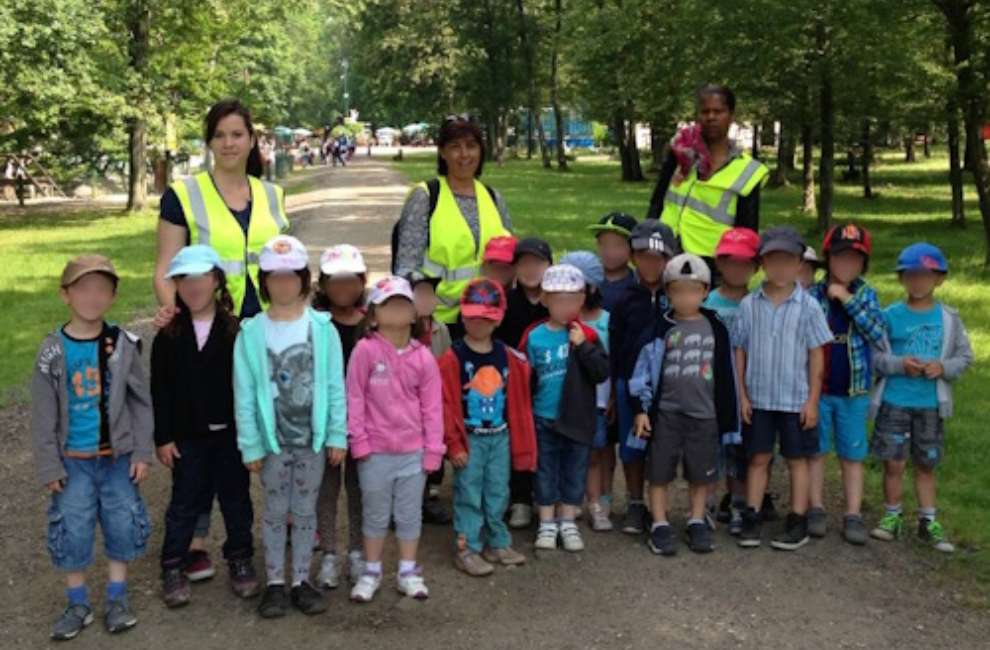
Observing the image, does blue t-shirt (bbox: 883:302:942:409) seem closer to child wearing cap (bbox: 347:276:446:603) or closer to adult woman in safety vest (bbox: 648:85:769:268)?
adult woman in safety vest (bbox: 648:85:769:268)

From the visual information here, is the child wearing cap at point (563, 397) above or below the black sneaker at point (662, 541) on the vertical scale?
above

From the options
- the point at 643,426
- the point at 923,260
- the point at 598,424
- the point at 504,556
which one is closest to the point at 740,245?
the point at 923,260

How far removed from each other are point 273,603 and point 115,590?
0.66m

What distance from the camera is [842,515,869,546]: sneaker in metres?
5.01

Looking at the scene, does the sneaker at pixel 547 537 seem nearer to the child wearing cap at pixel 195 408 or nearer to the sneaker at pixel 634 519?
the sneaker at pixel 634 519

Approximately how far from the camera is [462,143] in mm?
4887

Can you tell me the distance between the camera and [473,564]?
15.3 ft

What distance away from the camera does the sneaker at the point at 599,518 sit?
17.1 ft

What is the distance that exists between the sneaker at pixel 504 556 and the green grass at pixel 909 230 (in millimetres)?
2092

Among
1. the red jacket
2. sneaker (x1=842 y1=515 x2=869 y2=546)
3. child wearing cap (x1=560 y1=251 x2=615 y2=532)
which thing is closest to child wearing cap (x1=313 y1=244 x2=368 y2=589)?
the red jacket

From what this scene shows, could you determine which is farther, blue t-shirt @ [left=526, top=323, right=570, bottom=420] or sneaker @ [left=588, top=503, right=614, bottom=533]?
sneaker @ [left=588, top=503, right=614, bottom=533]

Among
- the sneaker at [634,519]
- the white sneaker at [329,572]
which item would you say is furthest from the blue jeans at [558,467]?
the white sneaker at [329,572]

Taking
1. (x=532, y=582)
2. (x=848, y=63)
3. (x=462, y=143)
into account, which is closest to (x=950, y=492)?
(x=532, y=582)

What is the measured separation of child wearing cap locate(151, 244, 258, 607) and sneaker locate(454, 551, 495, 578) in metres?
0.95
